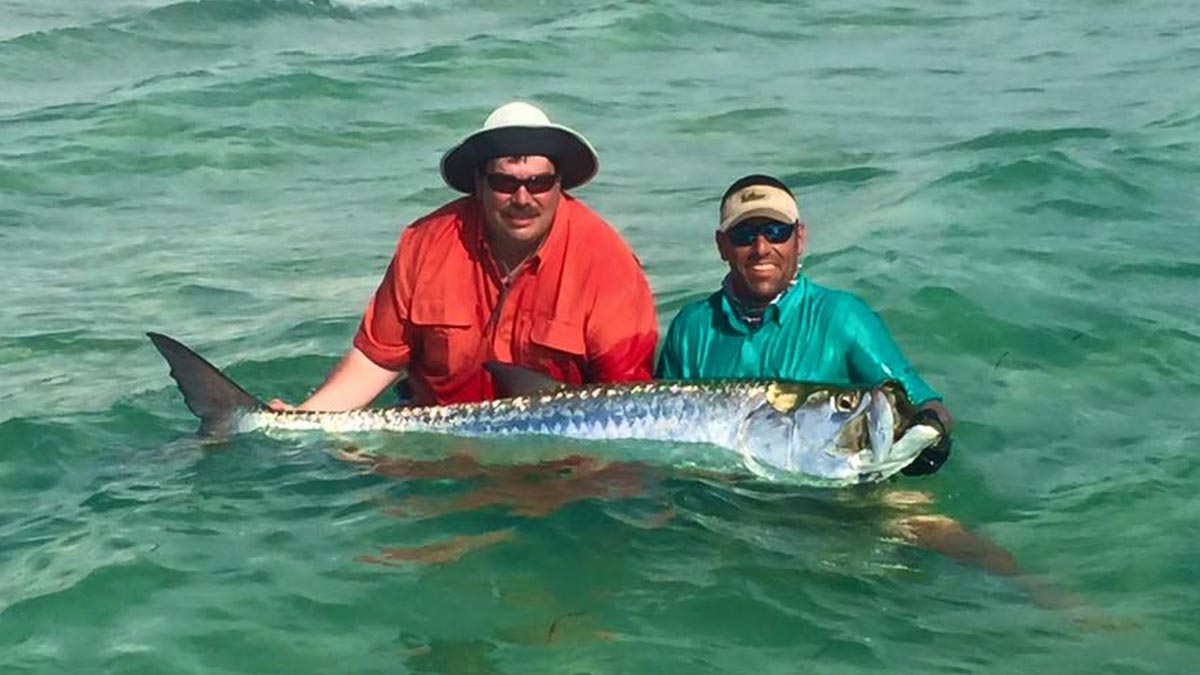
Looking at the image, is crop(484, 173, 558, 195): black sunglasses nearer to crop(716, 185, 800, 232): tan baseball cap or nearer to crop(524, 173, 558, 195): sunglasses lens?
crop(524, 173, 558, 195): sunglasses lens

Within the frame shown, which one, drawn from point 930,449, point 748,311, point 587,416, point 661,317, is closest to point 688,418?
point 587,416

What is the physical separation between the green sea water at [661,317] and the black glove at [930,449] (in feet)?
0.99

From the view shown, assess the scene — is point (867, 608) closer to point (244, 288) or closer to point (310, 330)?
point (310, 330)

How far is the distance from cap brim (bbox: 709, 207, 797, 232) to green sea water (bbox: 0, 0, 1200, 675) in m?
0.99

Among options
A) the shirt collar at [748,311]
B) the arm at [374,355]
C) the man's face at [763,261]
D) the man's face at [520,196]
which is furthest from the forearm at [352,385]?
the man's face at [763,261]

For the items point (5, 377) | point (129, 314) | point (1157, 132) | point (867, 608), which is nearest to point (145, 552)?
point (867, 608)

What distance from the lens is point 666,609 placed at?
6.13 meters

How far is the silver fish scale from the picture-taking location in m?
6.60

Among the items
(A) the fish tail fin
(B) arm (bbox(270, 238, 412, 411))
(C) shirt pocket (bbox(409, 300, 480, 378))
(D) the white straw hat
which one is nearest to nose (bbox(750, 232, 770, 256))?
(D) the white straw hat

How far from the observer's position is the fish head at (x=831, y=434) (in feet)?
20.4

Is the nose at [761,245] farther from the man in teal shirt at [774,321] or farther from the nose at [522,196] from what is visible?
the nose at [522,196]

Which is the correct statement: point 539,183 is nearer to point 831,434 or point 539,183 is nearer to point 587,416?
point 587,416

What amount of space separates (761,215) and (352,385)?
6.39 ft

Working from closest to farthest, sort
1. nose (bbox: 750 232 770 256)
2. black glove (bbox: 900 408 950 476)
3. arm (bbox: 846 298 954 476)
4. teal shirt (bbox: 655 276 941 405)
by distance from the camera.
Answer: black glove (bbox: 900 408 950 476)
arm (bbox: 846 298 954 476)
nose (bbox: 750 232 770 256)
teal shirt (bbox: 655 276 941 405)
